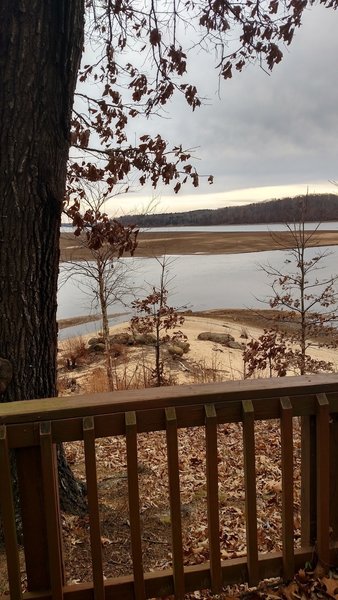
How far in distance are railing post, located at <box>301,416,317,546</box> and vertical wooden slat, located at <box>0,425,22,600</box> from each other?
1257 millimetres

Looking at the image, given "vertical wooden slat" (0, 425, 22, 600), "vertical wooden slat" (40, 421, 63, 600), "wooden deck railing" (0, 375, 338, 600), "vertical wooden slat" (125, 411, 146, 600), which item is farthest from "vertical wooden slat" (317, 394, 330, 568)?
"vertical wooden slat" (0, 425, 22, 600)

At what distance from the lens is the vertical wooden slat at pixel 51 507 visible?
1656 mm

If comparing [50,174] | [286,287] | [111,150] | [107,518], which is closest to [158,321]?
[286,287]

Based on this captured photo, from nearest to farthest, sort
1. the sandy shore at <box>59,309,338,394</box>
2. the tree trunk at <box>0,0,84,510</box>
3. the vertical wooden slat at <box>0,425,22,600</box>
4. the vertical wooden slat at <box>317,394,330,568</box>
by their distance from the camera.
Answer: the vertical wooden slat at <box>0,425,22,600</box> < the vertical wooden slat at <box>317,394,330,568</box> < the tree trunk at <box>0,0,84,510</box> < the sandy shore at <box>59,309,338,394</box>

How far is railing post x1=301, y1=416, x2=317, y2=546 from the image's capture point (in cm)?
194

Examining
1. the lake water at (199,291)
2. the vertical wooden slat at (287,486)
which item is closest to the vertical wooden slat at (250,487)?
the vertical wooden slat at (287,486)

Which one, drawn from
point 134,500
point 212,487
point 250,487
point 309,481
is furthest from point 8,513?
point 309,481

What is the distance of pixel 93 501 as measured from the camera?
5.66 ft

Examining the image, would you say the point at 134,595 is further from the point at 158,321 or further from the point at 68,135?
the point at 158,321

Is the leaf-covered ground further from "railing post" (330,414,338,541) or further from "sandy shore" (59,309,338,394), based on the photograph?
"sandy shore" (59,309,338,394)

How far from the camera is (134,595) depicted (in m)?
1.83

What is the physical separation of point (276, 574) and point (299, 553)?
0.14 metres

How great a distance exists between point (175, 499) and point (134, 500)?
0.56 feet

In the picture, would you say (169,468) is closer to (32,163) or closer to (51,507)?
(51,507)
